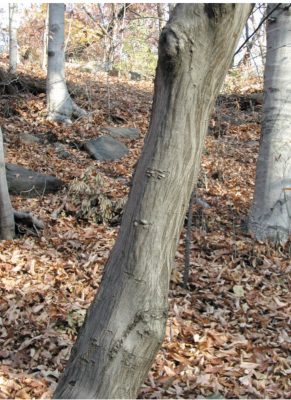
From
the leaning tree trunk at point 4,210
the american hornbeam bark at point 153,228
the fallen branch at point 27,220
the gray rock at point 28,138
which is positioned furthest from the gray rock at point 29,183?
the american hornbeam bark at point 153,228

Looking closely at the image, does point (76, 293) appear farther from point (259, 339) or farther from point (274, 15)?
point (274, 15)

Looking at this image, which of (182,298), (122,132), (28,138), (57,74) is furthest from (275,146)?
(57,74)

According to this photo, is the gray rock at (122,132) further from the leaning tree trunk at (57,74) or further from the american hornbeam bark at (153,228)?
the american hornbeam bark at (153,228)

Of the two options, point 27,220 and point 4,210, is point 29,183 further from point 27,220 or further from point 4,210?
point 4,210

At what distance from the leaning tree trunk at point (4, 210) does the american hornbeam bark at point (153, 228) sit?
9.87 ft

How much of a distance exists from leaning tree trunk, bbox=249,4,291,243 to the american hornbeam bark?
336 centimetres

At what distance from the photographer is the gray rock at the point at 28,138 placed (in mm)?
8305

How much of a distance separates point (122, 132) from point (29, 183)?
10.9 ft

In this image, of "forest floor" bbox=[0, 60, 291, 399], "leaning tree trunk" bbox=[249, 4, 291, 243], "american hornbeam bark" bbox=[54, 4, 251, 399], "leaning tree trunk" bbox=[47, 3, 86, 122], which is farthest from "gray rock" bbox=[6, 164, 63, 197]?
"american hornbeam bark" bbox=[54, 4, 251, 399]

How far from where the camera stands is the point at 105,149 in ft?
26.9

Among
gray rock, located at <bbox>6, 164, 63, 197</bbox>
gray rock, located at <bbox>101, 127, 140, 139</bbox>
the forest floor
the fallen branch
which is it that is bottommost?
the forest floor

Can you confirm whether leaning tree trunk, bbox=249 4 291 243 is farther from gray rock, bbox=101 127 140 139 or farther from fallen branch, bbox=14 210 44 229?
gray rock, bbox=101 127 140 139

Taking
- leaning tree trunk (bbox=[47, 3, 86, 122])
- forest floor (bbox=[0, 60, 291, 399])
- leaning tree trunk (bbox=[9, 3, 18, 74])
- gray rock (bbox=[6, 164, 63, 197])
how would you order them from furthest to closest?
leaning tree trunk (bbox=[9, 3, 18, 74]) < leaning tree trunk (bbox=[47, 3, 86, 122]) < gray rock (bbox=[6, 164, 63, 197]) < forest floor (bbox=[0, 60, 291, 399])

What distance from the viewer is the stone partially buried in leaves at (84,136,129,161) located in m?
8.05
